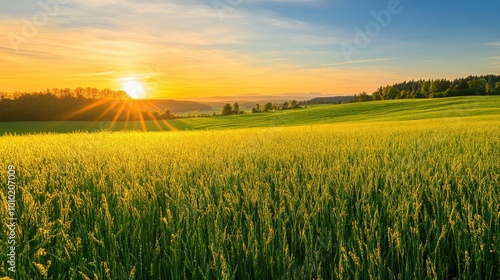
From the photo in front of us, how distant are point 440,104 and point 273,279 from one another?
5961 centimetres

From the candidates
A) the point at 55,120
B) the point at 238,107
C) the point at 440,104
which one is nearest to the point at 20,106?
the point at 55,120

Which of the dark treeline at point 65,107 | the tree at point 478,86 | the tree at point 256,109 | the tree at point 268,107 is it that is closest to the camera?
the dark treeline at point 65,107

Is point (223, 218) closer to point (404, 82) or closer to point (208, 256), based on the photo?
point (208, 256)

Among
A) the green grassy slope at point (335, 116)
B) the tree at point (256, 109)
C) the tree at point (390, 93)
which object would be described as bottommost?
the green grassy slope at point (335, 116)

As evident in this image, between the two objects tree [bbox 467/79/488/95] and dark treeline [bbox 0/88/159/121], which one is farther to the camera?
tree [bbox 467/79/488/95]

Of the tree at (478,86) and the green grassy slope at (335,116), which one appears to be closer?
the green grassy slope at (335,116)

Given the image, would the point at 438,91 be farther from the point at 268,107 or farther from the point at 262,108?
the point at 262,108

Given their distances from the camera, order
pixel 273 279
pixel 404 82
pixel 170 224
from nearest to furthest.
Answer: pixel 273 279 < pixel 170 224 < pixel 404 82

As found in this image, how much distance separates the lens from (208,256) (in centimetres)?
286

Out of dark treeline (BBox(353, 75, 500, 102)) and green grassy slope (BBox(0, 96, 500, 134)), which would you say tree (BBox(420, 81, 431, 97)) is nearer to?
dark treeline (BBox(353, 75, 500, 102))

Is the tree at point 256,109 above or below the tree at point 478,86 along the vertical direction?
below

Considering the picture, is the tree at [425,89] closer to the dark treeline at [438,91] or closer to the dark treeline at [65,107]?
the dark treeline at [438,91]

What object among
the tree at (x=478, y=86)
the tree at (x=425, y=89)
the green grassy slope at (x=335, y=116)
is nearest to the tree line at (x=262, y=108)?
the green grassy slope at (x=335, y=116)

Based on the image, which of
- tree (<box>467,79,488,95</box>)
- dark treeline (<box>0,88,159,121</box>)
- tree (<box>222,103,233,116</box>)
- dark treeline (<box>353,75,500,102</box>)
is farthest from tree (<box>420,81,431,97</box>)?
dark treeline (<box>0,88,159,121</box>)
